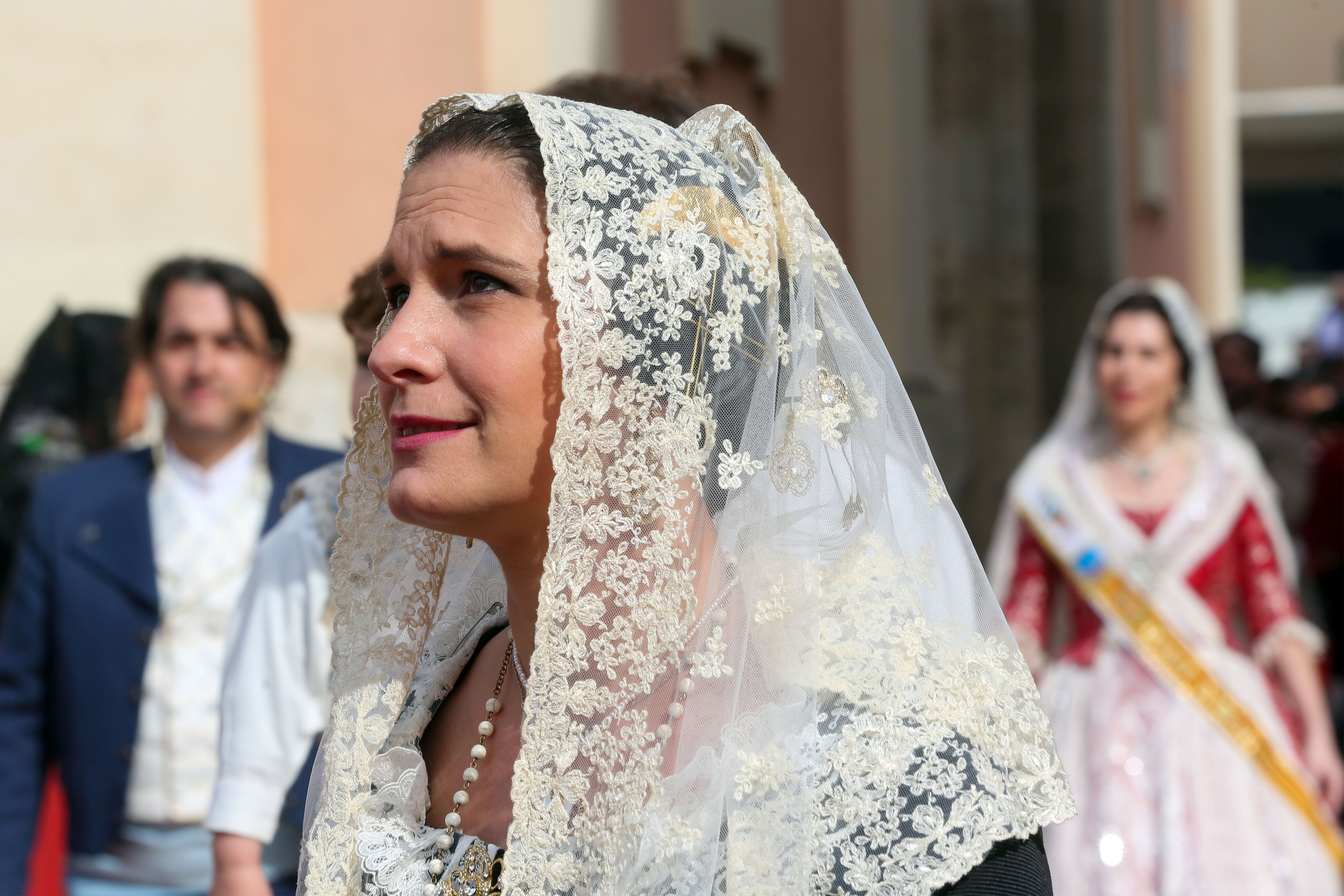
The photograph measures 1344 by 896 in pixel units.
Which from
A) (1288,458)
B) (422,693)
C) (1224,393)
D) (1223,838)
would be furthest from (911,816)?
(1224,393)

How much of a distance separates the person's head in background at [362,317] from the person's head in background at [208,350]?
856mm

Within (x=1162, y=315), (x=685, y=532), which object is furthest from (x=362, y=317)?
(x=1162, y=315)

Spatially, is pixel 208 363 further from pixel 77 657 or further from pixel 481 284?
pixel 481 284

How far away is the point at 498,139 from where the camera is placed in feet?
5.29

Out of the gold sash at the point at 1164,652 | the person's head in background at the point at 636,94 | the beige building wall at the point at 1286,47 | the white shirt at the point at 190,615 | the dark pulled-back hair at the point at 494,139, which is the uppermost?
the beige building wall at the point at 1286,47

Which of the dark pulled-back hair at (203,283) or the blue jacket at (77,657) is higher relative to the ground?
the dark pulled-back hair at (203,283)

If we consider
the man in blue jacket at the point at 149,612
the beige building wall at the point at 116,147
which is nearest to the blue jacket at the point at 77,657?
the man in blue jacket at the point at 149,612

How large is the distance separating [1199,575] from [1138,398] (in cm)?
63

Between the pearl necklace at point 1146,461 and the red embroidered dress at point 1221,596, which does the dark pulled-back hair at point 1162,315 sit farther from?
the red embroidered dress at point 1221,596

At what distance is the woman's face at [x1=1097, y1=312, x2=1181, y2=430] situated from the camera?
4.99 m

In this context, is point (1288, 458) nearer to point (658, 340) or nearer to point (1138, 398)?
point (1138, 398)

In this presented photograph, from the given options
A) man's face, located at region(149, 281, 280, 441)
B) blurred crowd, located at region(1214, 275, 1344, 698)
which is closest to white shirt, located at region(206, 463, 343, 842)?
man's face, located at region(149, 281, 280, 441)

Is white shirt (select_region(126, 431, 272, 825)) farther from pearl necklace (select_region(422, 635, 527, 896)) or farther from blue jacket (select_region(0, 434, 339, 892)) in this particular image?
pearl necklace (select_region(422, 635, 527, 896))

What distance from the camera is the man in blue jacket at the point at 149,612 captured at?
10.1 ft
